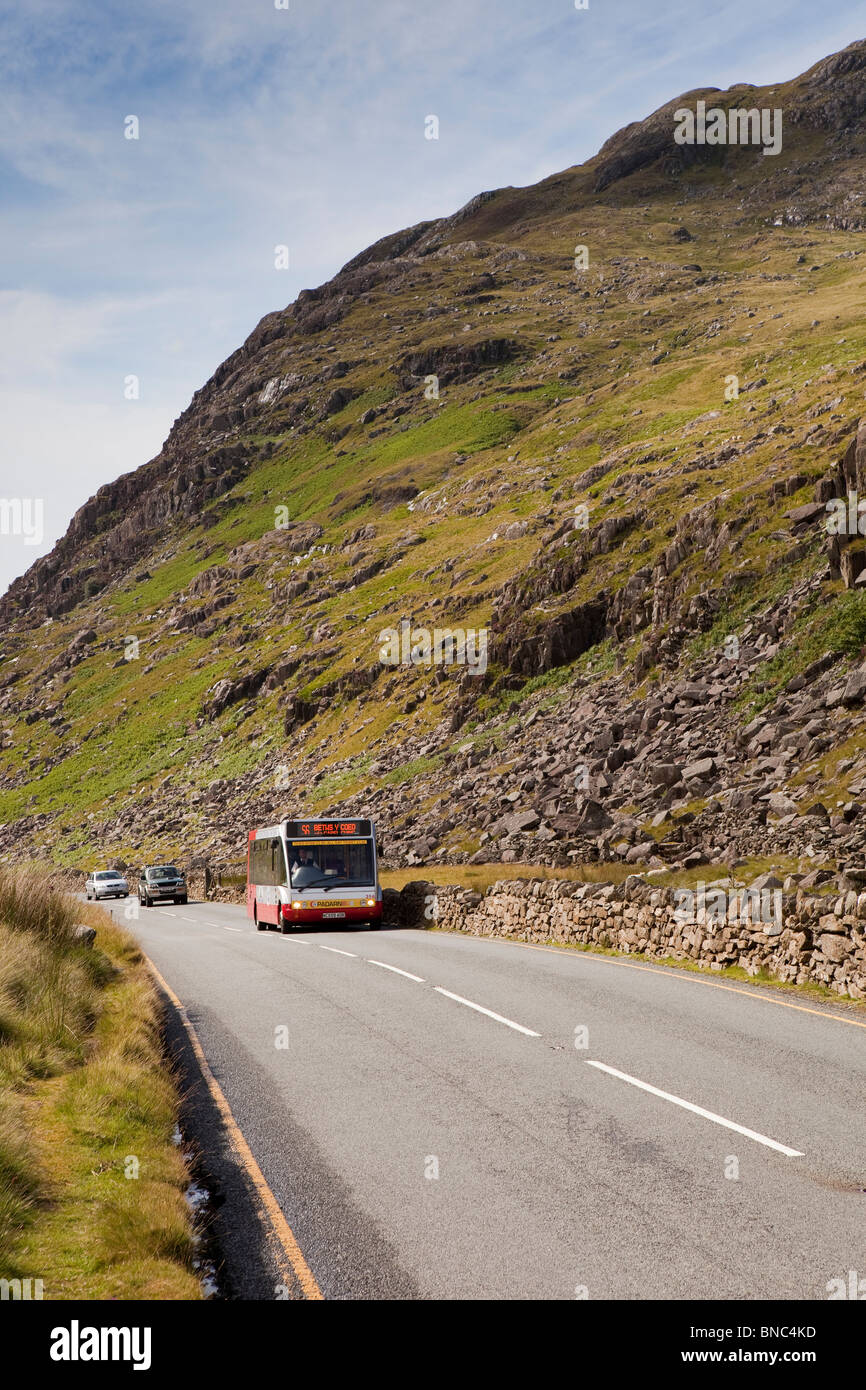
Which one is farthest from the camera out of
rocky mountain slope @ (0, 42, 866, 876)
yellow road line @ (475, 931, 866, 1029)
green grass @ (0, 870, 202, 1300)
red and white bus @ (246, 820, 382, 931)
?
rocky mountain slope @ (0, 42, 866, 876)

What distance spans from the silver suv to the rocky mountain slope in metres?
9.64

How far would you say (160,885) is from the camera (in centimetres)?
4762

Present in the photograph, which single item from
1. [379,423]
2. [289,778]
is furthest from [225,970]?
[379,423]

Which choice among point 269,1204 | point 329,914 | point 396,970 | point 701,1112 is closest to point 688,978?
point 396,970

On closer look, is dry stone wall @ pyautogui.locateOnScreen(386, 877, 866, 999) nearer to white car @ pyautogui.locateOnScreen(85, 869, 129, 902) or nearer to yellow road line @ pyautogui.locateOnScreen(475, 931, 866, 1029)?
yellow road line @ pyautogui.locateOnScreen(475, 931, 866, 1029)

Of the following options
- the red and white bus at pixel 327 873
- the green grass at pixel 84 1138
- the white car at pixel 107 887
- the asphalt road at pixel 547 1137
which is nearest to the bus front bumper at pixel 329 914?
the red and white bus at pixel 327 873

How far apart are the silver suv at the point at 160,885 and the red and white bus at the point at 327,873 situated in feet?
66.5

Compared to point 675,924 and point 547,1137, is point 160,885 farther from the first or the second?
point 547,1137

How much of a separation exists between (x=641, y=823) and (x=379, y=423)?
126 meters

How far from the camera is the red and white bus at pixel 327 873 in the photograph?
28.9 metres

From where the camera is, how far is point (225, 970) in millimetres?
19828

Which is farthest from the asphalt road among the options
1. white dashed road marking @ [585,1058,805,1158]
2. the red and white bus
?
the red and white bus

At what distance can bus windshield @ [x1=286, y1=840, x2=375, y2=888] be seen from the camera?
28953 millimetres

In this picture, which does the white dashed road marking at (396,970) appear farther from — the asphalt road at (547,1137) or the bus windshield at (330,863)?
the bus windshield at (330,863)
